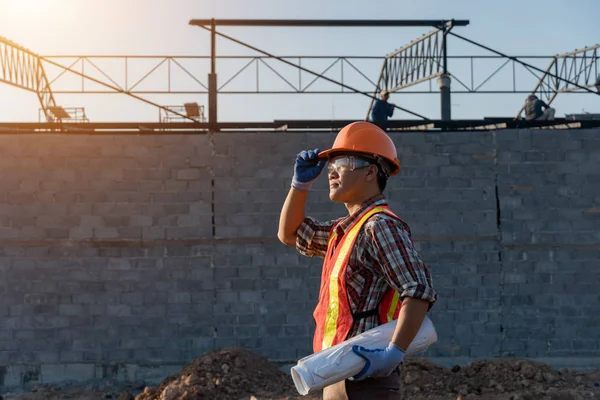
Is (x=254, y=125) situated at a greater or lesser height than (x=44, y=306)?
greater

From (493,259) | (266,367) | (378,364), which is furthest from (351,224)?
(493,259)

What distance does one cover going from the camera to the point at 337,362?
281 centimetres

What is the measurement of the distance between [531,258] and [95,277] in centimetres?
473

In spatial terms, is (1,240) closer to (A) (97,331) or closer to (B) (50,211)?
(B) (50,211)

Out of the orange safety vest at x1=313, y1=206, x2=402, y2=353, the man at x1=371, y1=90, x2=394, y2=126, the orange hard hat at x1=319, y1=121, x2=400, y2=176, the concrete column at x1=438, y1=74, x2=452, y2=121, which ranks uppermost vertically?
the concrete column at x1=438, y1=74, x2=452, y2=121

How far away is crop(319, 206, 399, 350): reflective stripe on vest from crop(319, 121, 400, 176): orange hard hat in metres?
0.24

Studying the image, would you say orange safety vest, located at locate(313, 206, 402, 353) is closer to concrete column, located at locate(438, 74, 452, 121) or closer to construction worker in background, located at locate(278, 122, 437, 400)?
construction worker in background, located at locate(278, 122, 437, 400)

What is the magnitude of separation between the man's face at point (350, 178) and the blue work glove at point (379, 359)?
0.67 meters

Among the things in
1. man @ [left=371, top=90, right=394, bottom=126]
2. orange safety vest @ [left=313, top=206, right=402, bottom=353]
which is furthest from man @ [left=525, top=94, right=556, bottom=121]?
orange safety vest @ [left=313, top=206, right=402, bottom=353]

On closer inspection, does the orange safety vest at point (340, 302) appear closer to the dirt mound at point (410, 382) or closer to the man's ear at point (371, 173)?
the man's ear at point (371, 173)

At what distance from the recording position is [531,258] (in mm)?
9203

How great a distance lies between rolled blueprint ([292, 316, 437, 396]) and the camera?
110 inches

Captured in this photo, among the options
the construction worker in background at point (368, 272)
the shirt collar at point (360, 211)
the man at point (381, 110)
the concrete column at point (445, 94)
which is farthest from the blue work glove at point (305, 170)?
the concrete column at point (445, 94)

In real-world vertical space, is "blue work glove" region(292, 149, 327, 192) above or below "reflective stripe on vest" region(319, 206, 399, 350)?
above
